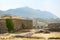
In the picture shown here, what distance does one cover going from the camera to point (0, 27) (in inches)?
927

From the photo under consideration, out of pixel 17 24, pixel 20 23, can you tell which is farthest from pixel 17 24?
pixel 20 23

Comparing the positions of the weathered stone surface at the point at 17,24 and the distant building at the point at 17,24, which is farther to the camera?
the distant building at the point at 17,24

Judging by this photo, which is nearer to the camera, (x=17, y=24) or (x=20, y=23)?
(x=17, y=24)

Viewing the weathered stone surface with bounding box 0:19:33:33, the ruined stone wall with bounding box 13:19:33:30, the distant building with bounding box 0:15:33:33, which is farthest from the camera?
the ruined stone wall with bounding box 13:19:33:30

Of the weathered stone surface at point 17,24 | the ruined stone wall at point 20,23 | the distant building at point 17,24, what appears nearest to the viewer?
the weathered stone surface at point 17,24

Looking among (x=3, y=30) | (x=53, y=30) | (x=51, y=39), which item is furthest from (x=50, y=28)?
(x=51, y=39)

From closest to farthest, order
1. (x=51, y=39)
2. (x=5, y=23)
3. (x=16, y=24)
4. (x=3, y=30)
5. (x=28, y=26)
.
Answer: (x=51, y=39)
(x=3, y=30)
(x=5, y=23)
(x=16, y=24)
(x=28, y=26)

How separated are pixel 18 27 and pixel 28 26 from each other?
376cm

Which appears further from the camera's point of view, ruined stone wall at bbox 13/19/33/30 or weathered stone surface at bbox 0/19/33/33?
ruined stone wall at bbox 13/19/33/30

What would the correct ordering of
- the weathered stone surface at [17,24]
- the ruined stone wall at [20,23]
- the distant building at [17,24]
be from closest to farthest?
the weathered stone surface at [17,24], the distant building at [17,24], the ruined stone wall at [20,23]

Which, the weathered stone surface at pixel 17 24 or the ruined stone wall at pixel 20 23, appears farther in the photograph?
the ruined stone wall at pixel 20 23

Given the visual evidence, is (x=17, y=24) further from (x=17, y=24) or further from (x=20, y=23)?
(x=20, y=23)

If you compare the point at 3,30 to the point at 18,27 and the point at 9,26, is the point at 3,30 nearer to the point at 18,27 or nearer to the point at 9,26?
the point at 9,26

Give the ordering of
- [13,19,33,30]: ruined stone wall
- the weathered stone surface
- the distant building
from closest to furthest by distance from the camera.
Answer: the weathered stone surface < the distant building < [13,19,33,30]: ruined stone wall
